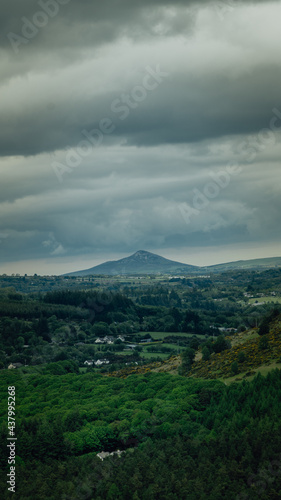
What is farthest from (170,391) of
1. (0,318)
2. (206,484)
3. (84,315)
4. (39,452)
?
(84,315)

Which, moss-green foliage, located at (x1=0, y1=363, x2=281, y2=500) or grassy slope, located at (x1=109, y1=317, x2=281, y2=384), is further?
grassy slope, located at (x1=109, y1=317, x2=281, y2=384)

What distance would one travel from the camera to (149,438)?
177 feet

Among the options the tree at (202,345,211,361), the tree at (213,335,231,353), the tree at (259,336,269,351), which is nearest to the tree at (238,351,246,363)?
the tree at (259,336,269,351)

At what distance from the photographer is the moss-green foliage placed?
1569 inches

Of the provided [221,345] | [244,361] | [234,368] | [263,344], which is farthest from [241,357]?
[221,345]

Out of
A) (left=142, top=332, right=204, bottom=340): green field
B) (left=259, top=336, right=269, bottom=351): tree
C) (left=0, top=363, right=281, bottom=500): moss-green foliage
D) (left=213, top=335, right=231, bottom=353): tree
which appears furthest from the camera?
(left=142, top=332, right=204, bottom=340): green field

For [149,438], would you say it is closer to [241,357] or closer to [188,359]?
[241,357]

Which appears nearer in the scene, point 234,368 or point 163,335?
point 234,368

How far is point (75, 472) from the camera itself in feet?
149

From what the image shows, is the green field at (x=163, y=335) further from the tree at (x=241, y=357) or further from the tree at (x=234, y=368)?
the tree at (x=234, y=368)

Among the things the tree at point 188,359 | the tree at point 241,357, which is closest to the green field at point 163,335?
the tree at point 188,359

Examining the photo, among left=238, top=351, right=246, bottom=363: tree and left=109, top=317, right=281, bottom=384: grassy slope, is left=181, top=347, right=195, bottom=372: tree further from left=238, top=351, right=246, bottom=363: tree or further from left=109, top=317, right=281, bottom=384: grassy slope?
left=238, top=351, right=246, bottom=363: tree

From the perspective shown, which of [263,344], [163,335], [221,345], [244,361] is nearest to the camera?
[244,361]

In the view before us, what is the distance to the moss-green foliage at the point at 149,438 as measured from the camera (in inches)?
1569
